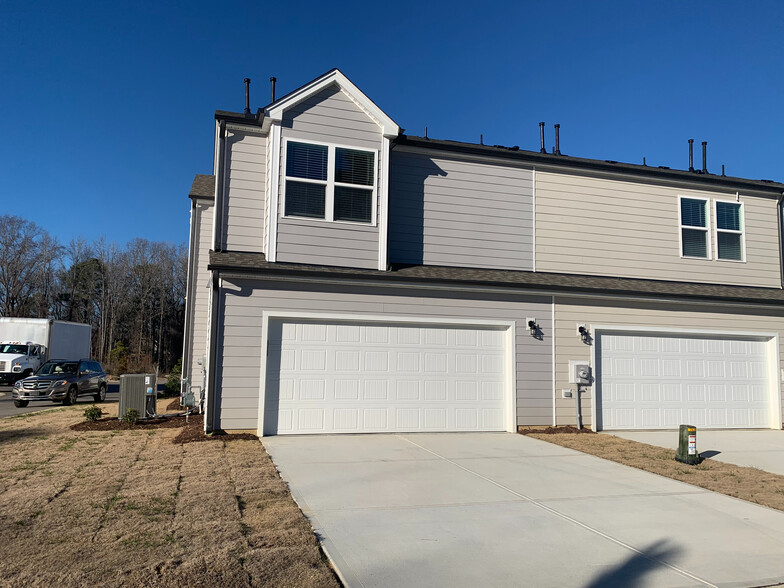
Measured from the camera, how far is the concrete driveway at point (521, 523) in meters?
4.60

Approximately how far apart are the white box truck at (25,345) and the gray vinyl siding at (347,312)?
18194 mm

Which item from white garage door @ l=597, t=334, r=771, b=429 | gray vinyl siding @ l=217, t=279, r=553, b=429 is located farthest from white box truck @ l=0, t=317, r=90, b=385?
white garage door @ l=597, t=334, r=771, b=429

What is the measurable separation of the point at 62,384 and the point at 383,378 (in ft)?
39.9

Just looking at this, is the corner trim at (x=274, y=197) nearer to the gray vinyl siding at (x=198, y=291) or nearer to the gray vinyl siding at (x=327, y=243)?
the gray vinyl siding at (x=327, y=243)

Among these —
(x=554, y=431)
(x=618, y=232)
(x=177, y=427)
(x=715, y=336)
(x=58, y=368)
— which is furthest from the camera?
(x=58, y=368)

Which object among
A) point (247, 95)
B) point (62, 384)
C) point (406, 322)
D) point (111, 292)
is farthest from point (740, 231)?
point (111, 292)

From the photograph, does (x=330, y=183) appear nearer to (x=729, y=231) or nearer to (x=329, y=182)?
(x=329, y=182)

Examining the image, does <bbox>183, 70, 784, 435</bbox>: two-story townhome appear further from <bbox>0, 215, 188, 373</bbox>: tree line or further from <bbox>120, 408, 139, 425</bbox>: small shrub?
<bbox>0, 215, 188, 373</bbox>: tree line

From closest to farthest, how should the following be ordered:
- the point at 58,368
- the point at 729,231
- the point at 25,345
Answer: the point at 729,231
the point at 58,368
the point at 25,345

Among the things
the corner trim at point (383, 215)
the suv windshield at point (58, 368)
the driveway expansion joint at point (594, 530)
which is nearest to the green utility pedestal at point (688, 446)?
the driveway expansion joint at point (594, 530)

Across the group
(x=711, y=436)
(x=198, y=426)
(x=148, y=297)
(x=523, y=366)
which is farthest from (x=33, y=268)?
(x=711, y=436)

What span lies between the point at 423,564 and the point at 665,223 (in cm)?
1226

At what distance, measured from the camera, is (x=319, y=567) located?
4.50m

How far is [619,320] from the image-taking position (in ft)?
42.9
